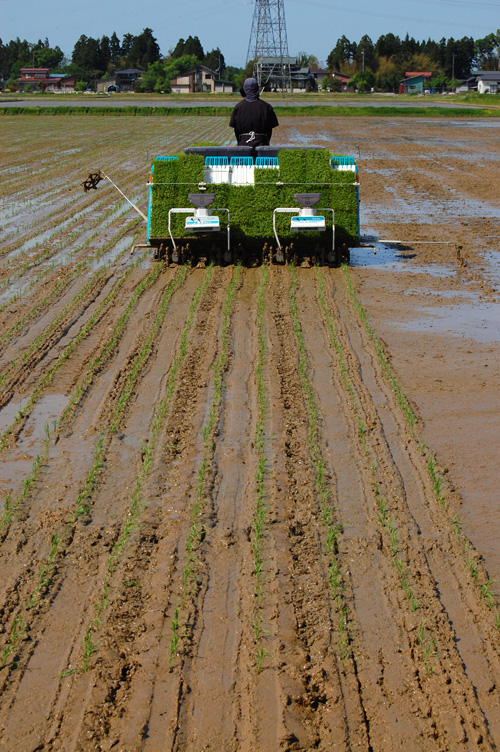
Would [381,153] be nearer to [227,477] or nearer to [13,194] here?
[13,194]

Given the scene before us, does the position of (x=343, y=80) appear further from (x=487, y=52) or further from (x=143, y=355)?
(x=143, y=355)

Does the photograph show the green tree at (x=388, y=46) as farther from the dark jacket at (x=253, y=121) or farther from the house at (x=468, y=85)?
the dark jacket at (x=253, y=121)

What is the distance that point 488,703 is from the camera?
12.3 feet

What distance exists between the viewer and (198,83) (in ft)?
453

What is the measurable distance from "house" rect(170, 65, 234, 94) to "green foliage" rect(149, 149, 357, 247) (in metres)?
129

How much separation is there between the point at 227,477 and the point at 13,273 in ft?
23.3

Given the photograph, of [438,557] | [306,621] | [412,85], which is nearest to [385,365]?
[438,557]

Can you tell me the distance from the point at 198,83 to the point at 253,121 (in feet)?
433

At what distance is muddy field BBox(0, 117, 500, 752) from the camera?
3.75m

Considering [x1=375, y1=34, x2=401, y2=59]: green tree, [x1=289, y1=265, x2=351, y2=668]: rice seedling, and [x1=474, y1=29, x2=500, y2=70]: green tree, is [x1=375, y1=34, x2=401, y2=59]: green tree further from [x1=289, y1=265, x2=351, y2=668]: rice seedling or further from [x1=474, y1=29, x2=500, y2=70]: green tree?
[x1=289, y1=265, x2=351, y2=668]: rice seedling

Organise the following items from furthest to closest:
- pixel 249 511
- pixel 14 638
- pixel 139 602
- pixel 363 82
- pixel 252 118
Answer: pixel 363 82, pixel 252 118, pixel 249 511, pixel 139 602, pixel 14 638

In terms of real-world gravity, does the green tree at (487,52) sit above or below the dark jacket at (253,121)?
above

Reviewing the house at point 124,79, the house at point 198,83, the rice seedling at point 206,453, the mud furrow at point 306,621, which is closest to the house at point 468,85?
the house at point 198,83

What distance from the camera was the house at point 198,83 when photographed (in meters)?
136
